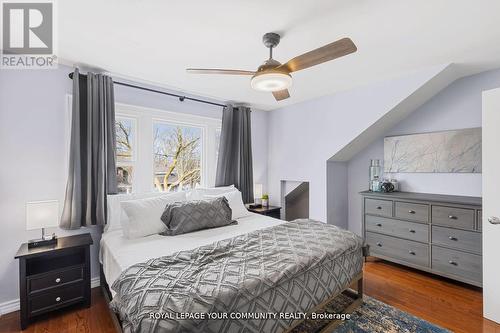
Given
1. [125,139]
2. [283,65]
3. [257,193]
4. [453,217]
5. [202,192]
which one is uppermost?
[283,65]

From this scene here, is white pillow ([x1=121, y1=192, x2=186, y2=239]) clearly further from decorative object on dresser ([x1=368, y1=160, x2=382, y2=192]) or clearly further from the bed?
decorative object on dresser ([x1=368, y1=160, x2=382, y2=192])

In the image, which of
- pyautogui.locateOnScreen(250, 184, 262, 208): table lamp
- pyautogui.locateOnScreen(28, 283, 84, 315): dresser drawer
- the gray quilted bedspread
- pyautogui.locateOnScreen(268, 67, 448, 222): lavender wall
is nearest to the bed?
the gray quilted bedspread

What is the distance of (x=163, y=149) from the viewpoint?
3342 mm

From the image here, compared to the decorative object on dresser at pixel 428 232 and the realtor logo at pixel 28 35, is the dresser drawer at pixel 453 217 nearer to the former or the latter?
the decorative object on dresser at pixel 428 232

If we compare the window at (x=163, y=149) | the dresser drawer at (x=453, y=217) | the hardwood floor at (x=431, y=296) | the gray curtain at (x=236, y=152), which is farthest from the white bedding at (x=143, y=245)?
the dresser drawer at (x=453, y=217)

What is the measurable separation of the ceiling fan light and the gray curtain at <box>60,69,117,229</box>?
1773mm

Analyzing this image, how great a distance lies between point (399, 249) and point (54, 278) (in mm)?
3759

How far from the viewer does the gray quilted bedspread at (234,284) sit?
1.17 m

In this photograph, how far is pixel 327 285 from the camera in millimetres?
1778

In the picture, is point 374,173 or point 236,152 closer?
point 374,173

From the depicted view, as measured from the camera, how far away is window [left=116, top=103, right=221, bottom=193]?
9.80ft

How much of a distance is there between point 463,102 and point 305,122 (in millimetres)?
1976

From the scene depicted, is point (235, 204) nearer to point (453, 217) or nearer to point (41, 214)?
point (41, 214)

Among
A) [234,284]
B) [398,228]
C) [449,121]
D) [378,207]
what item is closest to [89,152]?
[234,284]
